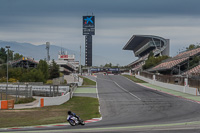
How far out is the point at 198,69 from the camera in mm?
Answer: 58000

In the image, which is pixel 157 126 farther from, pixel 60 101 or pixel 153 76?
pixel 153 76

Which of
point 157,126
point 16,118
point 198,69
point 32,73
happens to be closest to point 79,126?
point 157,126

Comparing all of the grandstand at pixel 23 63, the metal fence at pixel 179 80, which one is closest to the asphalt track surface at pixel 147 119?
the metal fence at pixel 179 80

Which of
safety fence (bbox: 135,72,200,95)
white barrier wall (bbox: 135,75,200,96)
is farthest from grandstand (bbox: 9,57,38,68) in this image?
white barrier wall (bbox: 135,75,200,96)

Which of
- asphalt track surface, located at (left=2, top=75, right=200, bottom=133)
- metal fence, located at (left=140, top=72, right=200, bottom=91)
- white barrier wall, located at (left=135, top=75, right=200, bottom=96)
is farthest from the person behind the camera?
metal fence, located at (left=140, top=72, right=200, bottom=91)

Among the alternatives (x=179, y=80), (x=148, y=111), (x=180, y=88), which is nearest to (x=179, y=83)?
(x=179, y=80)

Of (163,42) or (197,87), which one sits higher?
(163,42)

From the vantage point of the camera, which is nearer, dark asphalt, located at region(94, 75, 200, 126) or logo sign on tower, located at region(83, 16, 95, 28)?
dark asphalt, located at region(94, 75, 200, 126)

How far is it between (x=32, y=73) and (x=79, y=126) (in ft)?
164

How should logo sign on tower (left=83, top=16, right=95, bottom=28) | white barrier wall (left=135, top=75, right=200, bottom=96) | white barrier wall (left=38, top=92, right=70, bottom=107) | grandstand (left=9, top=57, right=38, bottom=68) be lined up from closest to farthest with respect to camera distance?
white barrier wall (left=38, top=92, right=70, bottom=107), white barrier wall (left=135, top=75, right=200, bottom=96), grandstand (left=9, top=57, right=38, bottom=68), logo sign on tower (left=83, top=16, right=95, bottom=28)

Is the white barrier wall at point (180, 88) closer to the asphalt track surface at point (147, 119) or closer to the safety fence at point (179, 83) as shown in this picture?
the safety fence at point (179, 83)

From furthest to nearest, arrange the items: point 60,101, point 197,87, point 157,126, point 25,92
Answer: point 197,87, point 25,92, point 60,101, point 157,126

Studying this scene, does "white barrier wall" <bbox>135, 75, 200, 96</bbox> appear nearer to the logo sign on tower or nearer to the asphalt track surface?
the asphalt track surface

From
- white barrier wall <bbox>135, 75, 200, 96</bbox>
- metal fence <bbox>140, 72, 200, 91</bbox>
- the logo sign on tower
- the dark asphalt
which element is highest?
the logo sign on tower
